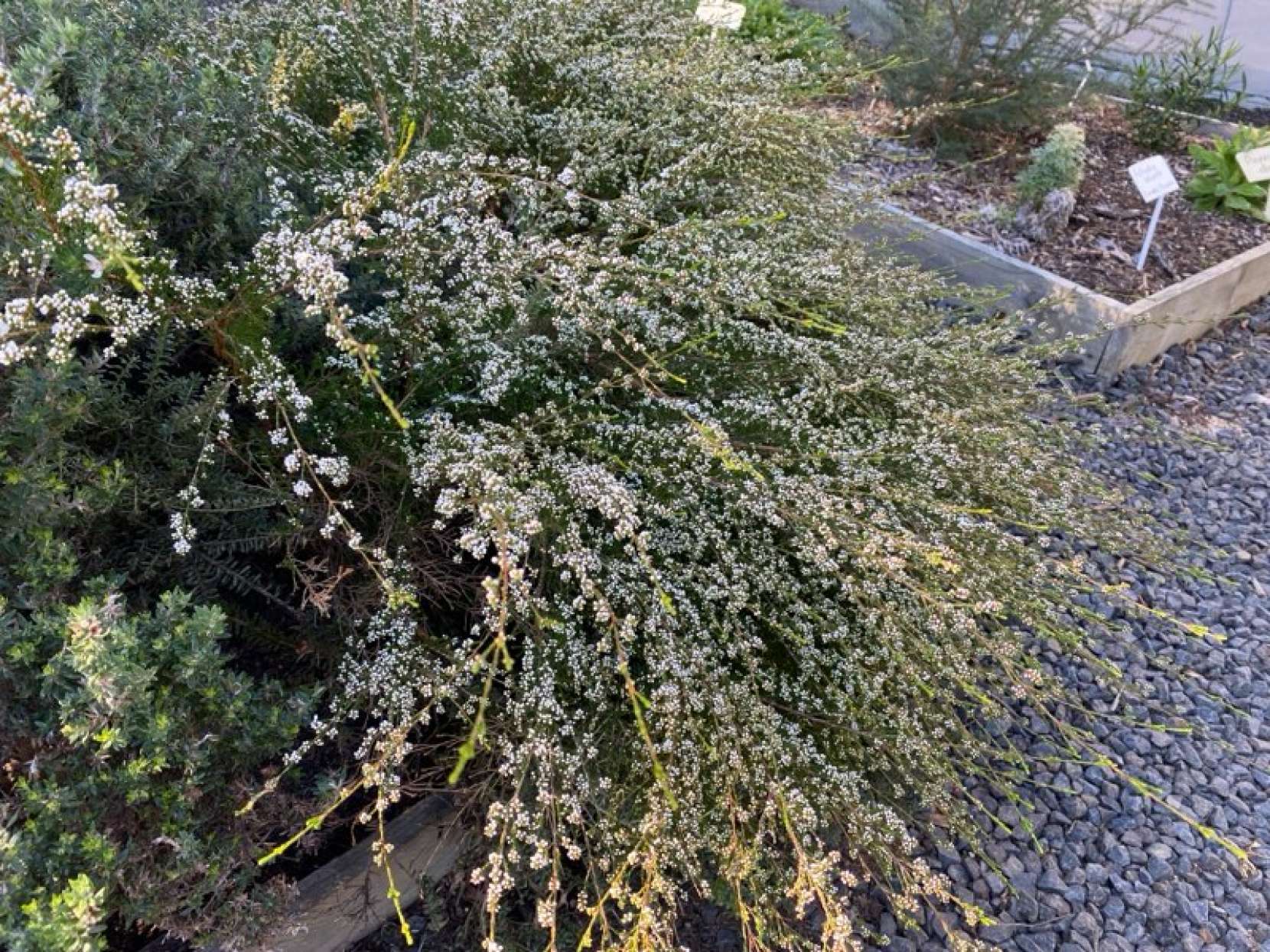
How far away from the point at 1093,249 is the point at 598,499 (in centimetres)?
321

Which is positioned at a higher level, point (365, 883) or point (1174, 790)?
point (365, 883)

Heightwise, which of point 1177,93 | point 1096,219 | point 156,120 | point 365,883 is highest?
point 156,120

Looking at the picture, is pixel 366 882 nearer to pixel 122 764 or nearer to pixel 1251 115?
pixel 122 764

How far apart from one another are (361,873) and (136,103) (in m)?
1.29

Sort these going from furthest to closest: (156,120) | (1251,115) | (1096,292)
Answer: (1251,115)
(1096,292)
(156,120)

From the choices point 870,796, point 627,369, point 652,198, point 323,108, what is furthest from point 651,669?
point 323,108

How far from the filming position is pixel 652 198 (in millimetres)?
2033

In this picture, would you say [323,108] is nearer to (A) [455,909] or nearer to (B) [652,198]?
(B) [652,198]

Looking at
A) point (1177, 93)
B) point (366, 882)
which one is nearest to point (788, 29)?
point (1177, 93)

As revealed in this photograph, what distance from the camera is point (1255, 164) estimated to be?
3959 millimetres

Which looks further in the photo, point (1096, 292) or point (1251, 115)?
point (1251, 115)

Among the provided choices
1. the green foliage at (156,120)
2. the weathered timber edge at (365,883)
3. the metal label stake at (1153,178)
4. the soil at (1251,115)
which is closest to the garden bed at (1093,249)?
the metal label stake at (1153,178)

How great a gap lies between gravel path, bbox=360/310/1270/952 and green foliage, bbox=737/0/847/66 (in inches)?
89.7

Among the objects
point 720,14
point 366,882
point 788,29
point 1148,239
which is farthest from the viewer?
point 788,29
